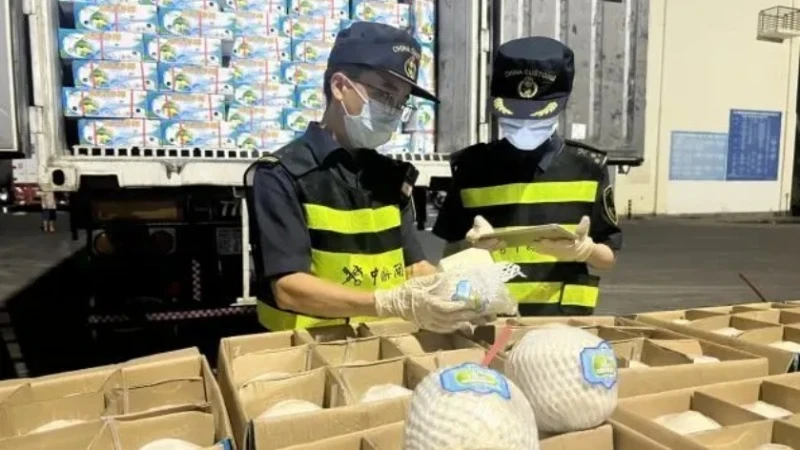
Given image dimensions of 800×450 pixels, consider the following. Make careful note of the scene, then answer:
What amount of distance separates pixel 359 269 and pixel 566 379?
99cm

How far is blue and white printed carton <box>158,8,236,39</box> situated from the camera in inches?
150

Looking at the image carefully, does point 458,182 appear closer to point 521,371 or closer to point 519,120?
point 519,120

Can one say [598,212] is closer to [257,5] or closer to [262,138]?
[262,138]

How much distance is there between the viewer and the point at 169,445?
114cm

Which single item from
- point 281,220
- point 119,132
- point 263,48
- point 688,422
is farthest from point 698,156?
point 688,422

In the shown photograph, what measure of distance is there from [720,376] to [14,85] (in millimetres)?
3025

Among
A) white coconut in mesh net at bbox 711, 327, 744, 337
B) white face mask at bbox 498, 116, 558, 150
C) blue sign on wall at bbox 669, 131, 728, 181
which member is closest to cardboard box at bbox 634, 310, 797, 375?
white coconut in mesh net at bbox 711, 327, 744, 337

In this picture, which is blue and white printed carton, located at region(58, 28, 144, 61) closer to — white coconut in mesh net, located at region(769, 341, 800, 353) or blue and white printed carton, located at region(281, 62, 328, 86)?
blue and white printed carton, located at region(281, 62, 328, 86)

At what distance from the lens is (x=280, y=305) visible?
1912 millimetres

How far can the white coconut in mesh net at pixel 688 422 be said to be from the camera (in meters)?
1.25

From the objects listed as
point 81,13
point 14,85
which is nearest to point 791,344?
point 14,85

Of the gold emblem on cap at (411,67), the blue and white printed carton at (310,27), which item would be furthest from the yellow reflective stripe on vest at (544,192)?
the blue and white printed carton at (310,27)

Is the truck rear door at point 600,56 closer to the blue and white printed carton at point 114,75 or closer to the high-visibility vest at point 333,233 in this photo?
the blue and white printed carton at point 114,75

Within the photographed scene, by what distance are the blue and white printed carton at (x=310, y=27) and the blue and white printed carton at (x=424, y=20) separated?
1.58ft
